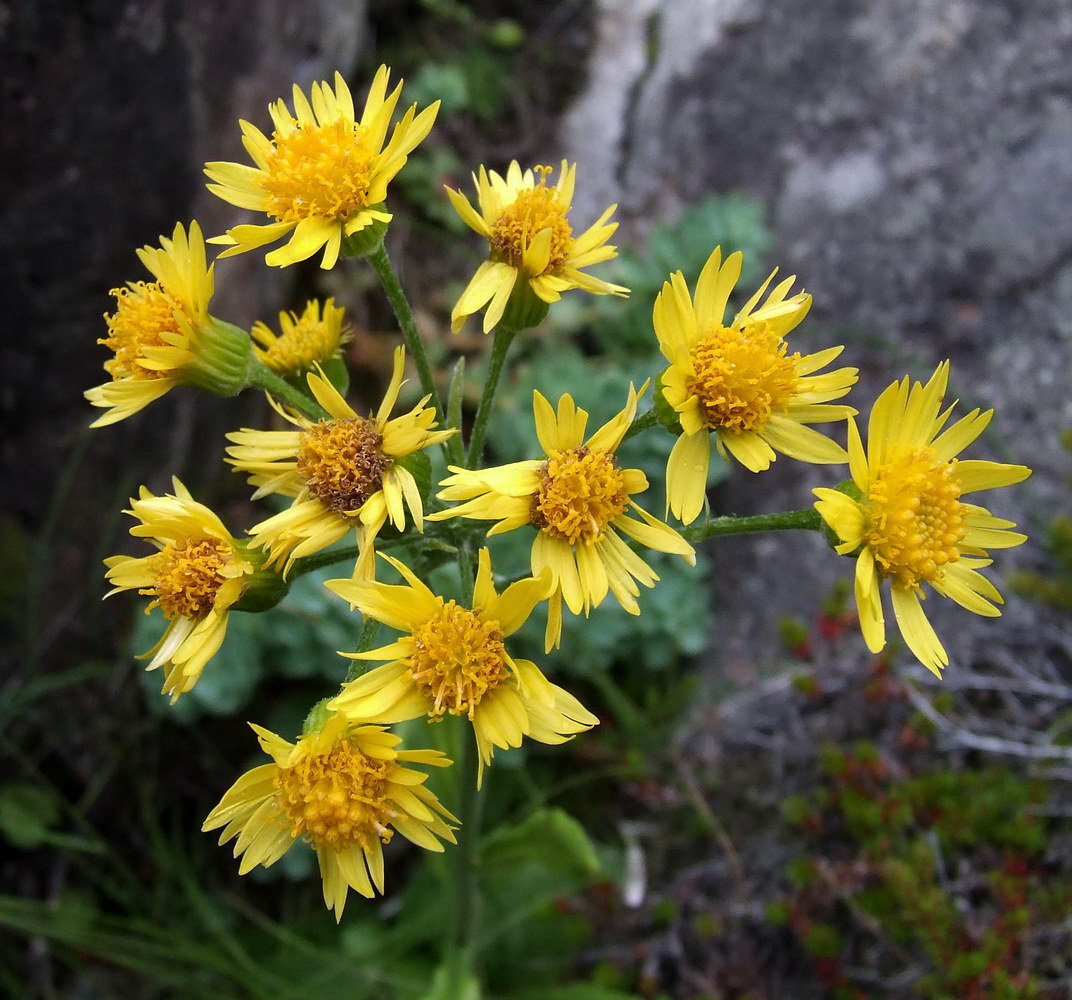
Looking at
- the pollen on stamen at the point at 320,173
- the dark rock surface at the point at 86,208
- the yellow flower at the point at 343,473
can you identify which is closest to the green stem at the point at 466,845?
the yellow flower at the point at 343,473

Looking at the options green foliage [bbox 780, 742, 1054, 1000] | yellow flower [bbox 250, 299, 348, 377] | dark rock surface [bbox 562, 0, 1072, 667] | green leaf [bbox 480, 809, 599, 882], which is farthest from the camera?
dark rock surface [bbox 562, 0, 1072, 667]

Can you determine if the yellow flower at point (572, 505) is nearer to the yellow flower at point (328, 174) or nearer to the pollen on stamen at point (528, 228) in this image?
the pollen on stamen at point (528, 228)

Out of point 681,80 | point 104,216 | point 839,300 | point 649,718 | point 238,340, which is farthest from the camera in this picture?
point 681,80

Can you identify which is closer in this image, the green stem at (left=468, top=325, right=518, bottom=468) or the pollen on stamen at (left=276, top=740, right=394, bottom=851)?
the pollen on stamen at (left=276, top=740, right=394, bottom=851)

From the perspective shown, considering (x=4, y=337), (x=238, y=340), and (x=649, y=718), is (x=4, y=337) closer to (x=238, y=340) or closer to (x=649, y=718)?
(x=238, y=340)

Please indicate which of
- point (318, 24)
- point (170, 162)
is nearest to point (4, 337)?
point (170, 162)

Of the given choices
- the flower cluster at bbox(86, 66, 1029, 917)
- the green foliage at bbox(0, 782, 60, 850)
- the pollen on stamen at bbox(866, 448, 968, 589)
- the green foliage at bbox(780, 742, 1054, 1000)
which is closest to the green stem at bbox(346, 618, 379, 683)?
the flower cluster at bbox(86, 66, 1029, 917)

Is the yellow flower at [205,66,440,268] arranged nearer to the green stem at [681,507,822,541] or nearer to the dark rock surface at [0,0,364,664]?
the green stem at [681,507,822,541]
